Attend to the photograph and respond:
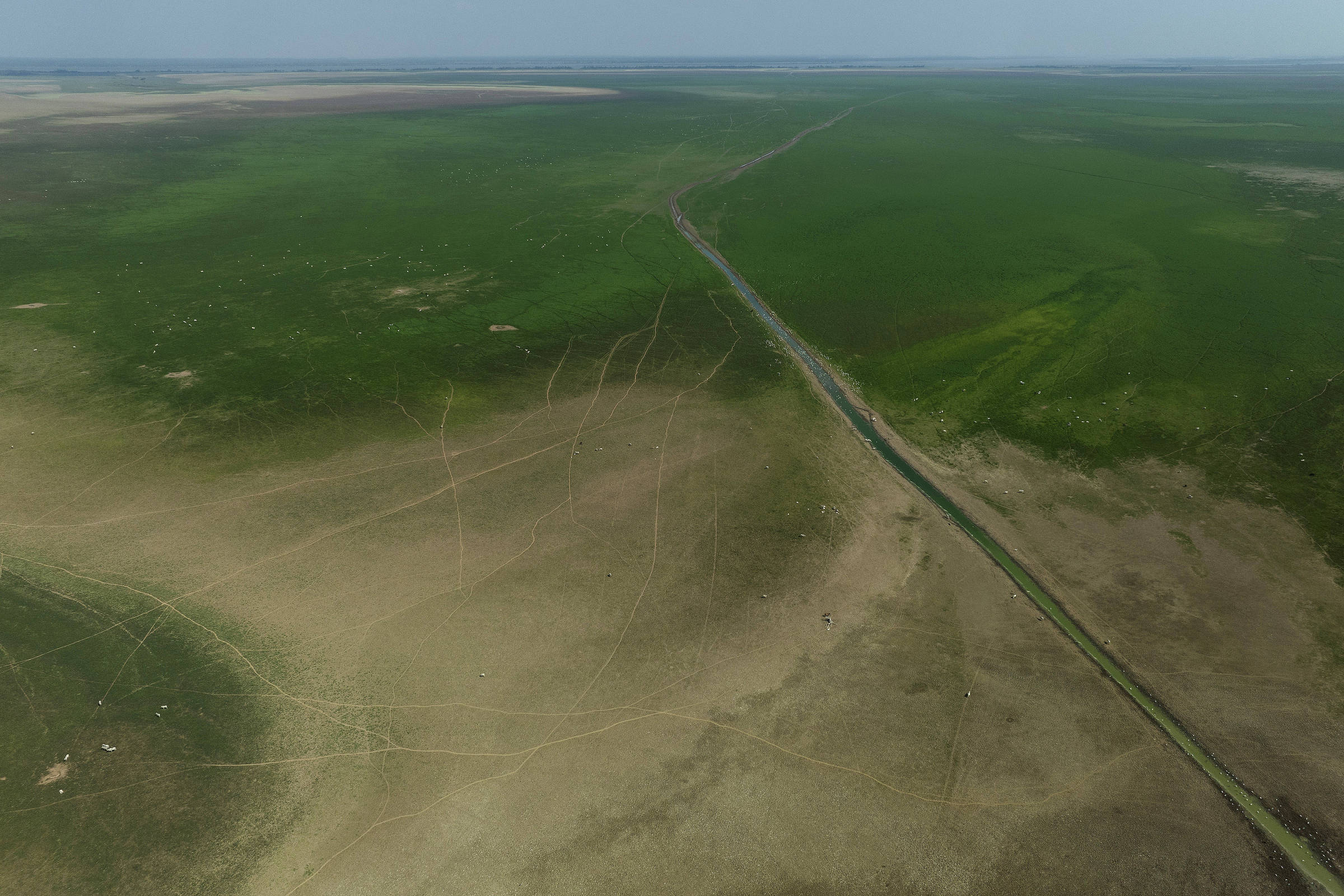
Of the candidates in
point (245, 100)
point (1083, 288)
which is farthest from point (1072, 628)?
point (245, 100)

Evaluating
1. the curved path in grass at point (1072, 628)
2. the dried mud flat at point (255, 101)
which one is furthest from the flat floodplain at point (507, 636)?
the dried mud flat at point (255, 101)

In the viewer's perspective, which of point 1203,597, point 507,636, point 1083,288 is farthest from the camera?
point 1083,288

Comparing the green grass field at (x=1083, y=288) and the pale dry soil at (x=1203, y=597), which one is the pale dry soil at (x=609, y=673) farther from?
the green grass field at (x=1083, y=288)

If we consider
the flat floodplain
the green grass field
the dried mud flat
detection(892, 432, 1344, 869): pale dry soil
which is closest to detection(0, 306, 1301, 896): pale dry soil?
the flat floodplain

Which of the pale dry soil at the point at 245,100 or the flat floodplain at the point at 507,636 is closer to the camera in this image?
the flat floodplain at the point at 507,636

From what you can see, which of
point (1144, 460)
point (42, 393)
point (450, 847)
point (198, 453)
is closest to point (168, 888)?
point (450, 847)

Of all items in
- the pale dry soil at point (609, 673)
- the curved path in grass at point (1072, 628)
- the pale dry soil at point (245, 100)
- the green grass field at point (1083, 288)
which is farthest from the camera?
the pale dry soil at point (245, 100)

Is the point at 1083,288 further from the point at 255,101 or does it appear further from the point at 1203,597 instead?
the point at 255,101

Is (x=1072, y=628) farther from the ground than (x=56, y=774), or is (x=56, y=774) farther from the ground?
(x=1072, y=628)
